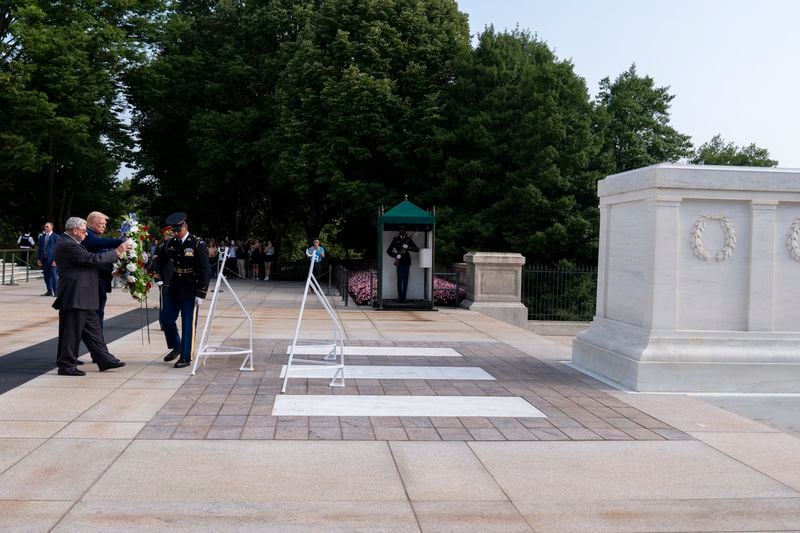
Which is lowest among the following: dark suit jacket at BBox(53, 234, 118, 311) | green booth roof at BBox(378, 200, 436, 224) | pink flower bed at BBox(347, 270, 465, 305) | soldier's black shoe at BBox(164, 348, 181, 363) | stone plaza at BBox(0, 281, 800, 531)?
stone plaza at BBox(0, 281, 800, 531)

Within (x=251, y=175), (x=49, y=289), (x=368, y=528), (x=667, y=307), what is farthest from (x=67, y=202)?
(x=368, y=528)

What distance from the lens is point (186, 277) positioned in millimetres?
10180

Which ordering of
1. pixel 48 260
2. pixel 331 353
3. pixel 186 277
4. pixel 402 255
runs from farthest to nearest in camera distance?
pixel 48 260 → pixel 402 255 → pixel 331 353 → pixel 186 277

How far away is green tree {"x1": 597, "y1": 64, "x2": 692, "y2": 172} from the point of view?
39656 mm

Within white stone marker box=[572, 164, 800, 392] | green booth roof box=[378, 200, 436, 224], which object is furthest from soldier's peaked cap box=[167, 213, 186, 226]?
green booth roof box=[378, 200, 436, 224]

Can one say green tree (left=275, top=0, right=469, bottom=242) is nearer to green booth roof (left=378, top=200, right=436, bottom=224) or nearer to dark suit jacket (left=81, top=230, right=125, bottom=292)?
green booth roof (left=378, top=200, right=436, bottom=224)

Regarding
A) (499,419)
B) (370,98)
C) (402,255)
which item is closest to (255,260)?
(370,98)

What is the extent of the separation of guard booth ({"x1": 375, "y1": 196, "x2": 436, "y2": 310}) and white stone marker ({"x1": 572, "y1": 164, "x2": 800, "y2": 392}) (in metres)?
11.2

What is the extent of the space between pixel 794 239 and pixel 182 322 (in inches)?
293

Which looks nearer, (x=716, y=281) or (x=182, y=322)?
(x=716, y=281)

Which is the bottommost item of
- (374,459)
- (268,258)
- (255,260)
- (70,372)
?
(374,459)

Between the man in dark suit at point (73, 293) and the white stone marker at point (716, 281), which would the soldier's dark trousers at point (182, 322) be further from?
the white stone marker at point (716, 281)

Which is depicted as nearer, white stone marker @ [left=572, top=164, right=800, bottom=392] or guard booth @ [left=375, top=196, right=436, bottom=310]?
white stone marker @ [left=572, top=164, right=800, bottom=392]

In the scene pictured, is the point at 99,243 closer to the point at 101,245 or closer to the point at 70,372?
the point at 101,245
